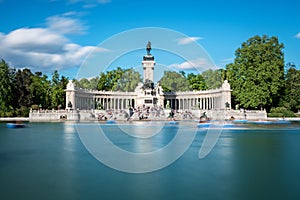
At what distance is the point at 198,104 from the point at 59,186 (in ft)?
194

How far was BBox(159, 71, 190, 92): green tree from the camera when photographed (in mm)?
90875

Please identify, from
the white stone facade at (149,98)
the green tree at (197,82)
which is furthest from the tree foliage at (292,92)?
the green tree at (197,82)

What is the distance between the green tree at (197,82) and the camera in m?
84.7

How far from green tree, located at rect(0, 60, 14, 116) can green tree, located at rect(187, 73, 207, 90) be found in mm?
45264

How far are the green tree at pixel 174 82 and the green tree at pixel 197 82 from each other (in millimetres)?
1793

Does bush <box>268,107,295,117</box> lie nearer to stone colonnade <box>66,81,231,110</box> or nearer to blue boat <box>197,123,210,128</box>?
stone colonnade <box>66,81,231,110</box>

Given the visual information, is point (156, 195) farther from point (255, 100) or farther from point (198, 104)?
point (198, 104)

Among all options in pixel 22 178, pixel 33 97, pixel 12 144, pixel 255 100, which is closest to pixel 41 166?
pixel 22 178

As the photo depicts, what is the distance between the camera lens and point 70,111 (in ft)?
193

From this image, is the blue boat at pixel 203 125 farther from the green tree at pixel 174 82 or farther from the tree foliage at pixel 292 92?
the green tree at pixel 174 82

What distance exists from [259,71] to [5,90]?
163ft

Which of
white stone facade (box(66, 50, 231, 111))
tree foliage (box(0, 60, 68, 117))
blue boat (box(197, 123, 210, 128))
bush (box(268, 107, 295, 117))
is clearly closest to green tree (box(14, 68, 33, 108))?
tree foliage (box(0, 60, 68, 117))

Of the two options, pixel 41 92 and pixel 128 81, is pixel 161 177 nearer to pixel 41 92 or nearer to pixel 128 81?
pixel 41 92

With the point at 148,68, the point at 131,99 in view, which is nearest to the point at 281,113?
the point at 148,68
